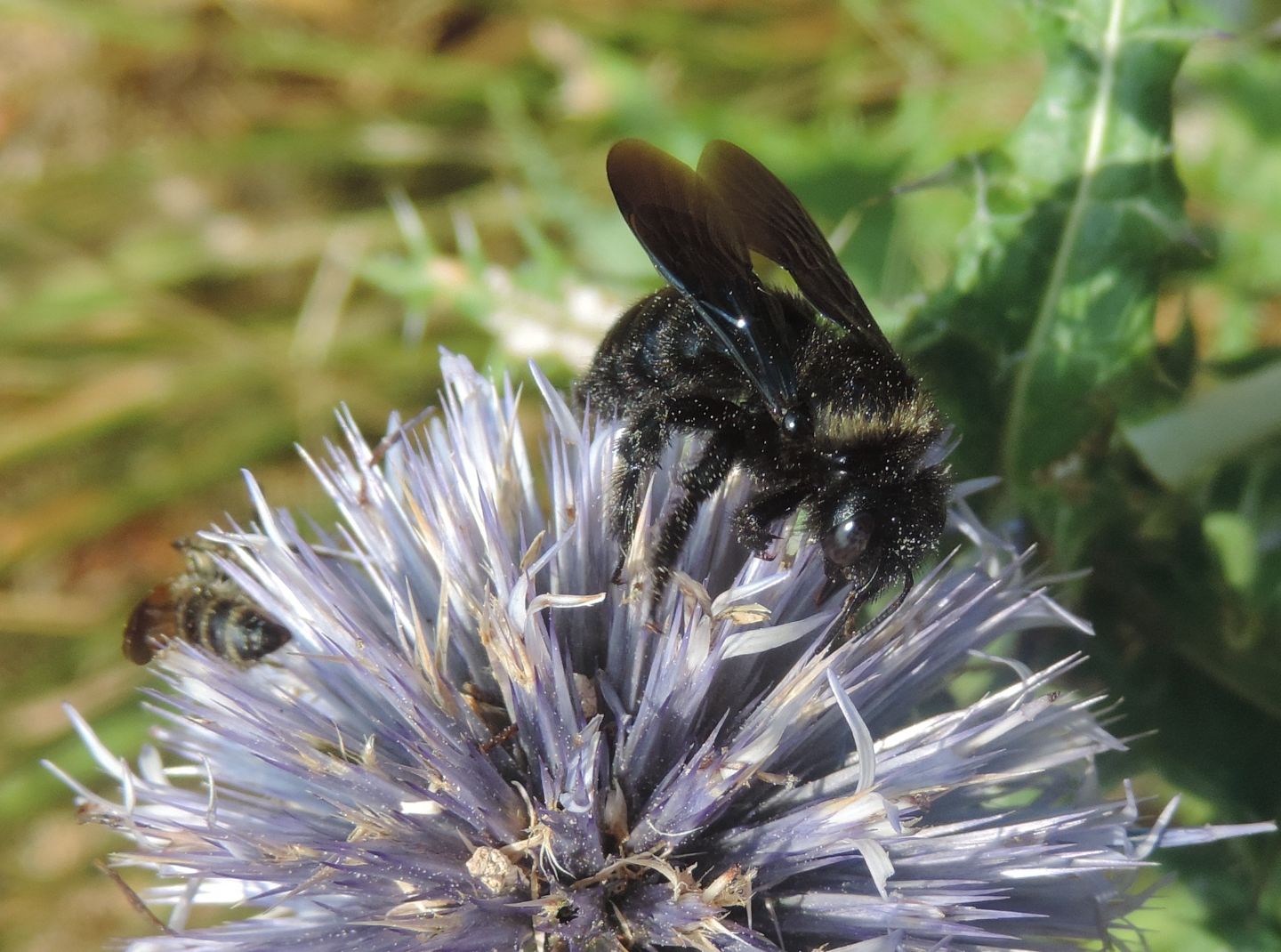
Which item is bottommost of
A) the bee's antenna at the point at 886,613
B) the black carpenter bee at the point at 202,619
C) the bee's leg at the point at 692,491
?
the bee's antenna at the point at 886,613

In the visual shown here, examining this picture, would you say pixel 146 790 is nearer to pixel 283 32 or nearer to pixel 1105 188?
pixel 1105 188

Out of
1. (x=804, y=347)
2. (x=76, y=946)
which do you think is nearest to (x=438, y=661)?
(x=804, y=347)

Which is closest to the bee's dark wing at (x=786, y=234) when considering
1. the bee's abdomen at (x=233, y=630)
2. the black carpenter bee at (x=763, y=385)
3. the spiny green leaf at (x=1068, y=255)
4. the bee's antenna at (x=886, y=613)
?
the black carpenter bee at (x=763, y=385)

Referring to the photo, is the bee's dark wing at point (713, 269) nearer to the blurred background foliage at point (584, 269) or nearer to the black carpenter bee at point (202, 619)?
the blurred background foliage at point (584, 269)

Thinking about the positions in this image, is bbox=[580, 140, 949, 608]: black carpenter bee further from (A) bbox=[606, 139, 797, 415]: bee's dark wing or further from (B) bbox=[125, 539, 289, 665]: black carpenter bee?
(B) bbox=[125, 539, 289, 665]: black carpenter bee

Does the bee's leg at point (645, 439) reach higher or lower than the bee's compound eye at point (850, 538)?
higher

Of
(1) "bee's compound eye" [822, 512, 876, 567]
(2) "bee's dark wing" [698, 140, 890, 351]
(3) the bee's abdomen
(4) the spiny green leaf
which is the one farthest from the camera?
(4) the spiny green leaf

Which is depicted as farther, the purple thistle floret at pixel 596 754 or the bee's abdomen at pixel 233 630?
the bee's abdomen at pixel 233 630

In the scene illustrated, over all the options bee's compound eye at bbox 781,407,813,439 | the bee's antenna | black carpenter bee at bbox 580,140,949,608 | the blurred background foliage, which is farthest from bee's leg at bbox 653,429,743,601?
the blurred background foliage
